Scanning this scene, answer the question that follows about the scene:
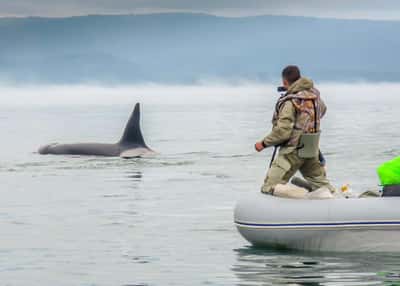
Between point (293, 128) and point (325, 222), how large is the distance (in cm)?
128

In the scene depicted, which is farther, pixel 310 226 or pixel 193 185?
pixel 193 185

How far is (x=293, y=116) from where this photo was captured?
657 inches

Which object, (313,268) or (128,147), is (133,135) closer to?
(128,147)

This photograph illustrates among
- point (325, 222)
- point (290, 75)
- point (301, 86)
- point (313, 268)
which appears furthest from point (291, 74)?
point (313, 268)

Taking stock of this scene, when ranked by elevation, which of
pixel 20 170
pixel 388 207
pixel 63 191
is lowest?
pixel 388 207

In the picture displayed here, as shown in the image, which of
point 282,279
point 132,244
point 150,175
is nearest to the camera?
point 282,279

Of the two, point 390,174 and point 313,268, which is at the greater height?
point 390,174

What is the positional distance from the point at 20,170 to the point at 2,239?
46.0 ft

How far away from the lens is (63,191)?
26.1 meters

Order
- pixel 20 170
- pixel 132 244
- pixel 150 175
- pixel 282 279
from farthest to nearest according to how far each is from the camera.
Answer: pixel 20 170 < pixel 150 175 < pixel 132 244 < pixel 282 279

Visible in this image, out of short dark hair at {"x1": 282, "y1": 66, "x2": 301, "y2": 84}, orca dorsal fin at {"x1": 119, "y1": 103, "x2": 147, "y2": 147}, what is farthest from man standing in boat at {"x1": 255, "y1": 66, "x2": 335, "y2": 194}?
orca dorsal fin at {"x1": 119, "y1": 103, "x2": 147, "y2": 147}

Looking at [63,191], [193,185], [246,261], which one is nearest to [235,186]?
[193,185]

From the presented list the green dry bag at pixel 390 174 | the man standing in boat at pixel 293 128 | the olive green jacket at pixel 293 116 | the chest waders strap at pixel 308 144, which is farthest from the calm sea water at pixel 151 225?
the olive green jacket at pixel 293 116

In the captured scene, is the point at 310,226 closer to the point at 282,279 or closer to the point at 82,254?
the point at 282,279
